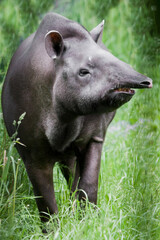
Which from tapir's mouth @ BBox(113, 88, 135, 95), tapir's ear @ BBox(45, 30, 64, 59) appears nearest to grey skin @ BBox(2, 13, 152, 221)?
tapir's ear @ BBox(45, 30, 64, 59)

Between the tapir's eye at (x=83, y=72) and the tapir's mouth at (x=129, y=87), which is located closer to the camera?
the tapir's mouth at (x=129, y=87)

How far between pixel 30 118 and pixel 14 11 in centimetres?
76

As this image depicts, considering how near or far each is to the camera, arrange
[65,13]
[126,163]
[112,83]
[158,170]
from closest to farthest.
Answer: [112,83]
[158,170]
[65,13]
[126,163]

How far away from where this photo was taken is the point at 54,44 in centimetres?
275

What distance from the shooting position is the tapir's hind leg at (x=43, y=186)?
9.92 feet

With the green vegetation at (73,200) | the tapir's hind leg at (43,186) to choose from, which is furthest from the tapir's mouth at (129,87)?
the tapir's hind leg at (43,186)

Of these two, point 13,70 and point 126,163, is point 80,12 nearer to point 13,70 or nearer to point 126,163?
point 13,70

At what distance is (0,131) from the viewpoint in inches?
146

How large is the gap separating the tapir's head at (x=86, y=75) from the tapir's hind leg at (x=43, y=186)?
0.52 metres

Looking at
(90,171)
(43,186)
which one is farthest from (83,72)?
(43,186)

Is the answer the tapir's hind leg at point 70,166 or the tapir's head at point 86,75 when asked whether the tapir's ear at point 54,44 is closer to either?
the tapir's head at point 86,75

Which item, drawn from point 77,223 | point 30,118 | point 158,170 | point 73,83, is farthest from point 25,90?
point 158,170

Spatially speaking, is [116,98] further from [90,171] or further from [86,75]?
[90,171]

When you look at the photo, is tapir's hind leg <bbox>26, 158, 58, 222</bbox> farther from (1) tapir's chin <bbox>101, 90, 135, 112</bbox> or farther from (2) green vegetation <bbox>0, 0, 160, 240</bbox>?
(1) tapir's chin <bbox>101, 90, 135, 112</bbox>
